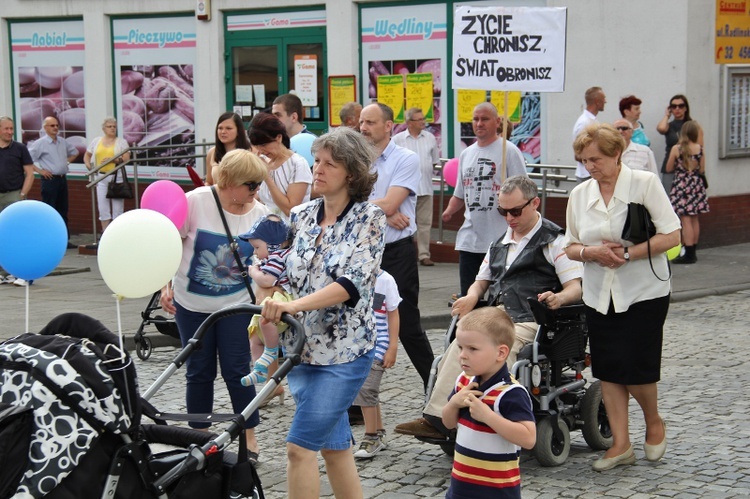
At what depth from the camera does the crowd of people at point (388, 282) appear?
16.5 ft

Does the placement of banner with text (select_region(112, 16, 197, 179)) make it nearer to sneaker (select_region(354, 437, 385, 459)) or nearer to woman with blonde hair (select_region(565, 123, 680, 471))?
sneaker (select_region(354, 437, 385, 459))

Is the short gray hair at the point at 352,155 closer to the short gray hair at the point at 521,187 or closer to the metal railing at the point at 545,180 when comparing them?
the short gray hair at the point at 521,187

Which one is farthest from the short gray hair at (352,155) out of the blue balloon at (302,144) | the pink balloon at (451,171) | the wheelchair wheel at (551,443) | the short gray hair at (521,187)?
the pink balloon at (451,171)

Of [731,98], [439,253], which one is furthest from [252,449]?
[731,98]

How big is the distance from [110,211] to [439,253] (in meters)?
5.41

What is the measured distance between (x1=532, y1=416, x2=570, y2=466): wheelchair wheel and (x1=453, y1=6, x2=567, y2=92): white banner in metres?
3.99

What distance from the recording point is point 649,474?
6785 millimetres

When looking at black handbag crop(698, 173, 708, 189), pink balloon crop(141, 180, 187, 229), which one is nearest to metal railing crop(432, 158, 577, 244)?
black handbag crop(698, 173, 708, 189)

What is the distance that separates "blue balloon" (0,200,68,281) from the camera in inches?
227

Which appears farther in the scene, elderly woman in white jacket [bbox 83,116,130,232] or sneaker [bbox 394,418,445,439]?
elderly woman in white jacket [bbox 83,116,130,232]

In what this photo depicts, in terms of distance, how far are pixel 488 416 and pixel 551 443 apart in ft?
7.42

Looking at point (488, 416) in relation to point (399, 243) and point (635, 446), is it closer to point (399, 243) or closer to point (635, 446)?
point (635, 446)

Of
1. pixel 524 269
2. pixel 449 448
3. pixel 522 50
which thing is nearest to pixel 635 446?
pixel 449 448

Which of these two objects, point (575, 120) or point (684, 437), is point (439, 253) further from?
point (684, 437)
